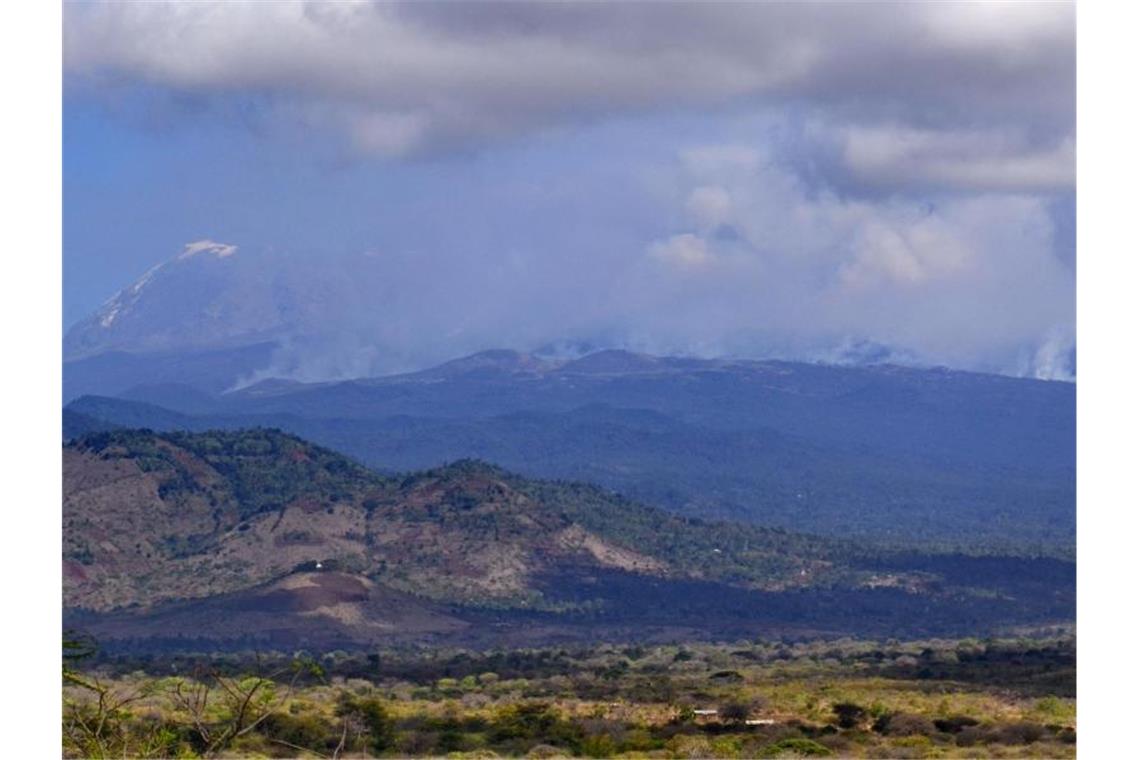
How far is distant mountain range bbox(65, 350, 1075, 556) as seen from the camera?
11538 centimetres

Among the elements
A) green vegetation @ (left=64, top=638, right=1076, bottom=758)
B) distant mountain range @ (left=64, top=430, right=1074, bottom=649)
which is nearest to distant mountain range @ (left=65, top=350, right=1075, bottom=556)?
distant mountain range @ (left=64, top=430, right=1074, bottom=649)

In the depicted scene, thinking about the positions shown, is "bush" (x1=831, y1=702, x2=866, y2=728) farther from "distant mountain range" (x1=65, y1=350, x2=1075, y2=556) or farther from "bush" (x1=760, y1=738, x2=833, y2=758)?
"distant mountain range" (x1=65, y1=350, x2=1075, y2=556)

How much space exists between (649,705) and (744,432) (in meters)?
116

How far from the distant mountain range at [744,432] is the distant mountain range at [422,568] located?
58.4 ft

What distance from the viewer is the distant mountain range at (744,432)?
379ft

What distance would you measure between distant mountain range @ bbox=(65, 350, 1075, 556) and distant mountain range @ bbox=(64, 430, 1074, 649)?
17.8 m

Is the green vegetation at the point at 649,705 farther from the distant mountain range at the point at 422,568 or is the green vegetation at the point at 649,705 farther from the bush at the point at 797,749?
the distant mountain range at the point at 422,568

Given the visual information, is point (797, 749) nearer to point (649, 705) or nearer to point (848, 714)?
point (848, 714)

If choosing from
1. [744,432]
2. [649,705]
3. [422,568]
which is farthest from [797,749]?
[744,432]

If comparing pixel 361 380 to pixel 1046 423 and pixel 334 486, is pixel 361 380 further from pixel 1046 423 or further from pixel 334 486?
pixel 334 486

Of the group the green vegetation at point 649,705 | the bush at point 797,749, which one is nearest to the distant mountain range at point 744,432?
the green vegetation at point 649,705

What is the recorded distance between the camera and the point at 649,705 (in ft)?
102
